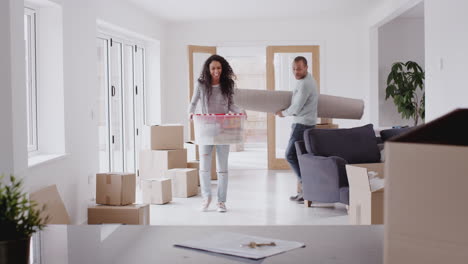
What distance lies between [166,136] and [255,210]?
69.5 inches

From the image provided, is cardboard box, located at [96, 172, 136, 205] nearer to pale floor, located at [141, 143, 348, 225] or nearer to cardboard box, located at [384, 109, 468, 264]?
pale floor, located at [141, 143, 348, 225]

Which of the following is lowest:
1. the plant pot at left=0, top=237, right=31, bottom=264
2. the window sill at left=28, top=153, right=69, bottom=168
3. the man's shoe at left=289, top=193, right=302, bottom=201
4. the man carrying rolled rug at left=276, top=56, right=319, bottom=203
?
the man's shoe at left=289, top=193, right=302, bottom=201

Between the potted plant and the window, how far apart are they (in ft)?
13.6

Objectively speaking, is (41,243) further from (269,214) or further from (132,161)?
(132,161)

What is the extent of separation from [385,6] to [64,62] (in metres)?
4.46

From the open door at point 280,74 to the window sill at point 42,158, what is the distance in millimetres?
4851

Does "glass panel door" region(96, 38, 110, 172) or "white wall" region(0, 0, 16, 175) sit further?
"glass panel door" region(96, 38, 110, 172)

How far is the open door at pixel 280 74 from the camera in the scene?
9281 mm

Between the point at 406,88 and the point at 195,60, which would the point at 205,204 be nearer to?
the point at 195,60

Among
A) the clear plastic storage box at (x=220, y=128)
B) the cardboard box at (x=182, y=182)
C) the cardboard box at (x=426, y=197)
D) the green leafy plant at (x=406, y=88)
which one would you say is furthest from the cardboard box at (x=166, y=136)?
the cardboard box at (x=426, y=197)

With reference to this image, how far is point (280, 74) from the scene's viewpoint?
9305 mm

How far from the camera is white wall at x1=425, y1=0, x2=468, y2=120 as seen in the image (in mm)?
4781

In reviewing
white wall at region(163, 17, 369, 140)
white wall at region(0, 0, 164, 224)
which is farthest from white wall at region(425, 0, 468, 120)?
white wall at region(163, 17, 369, 140)

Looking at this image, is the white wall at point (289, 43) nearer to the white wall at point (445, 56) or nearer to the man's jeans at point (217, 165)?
the white wall at point (445, 56)
